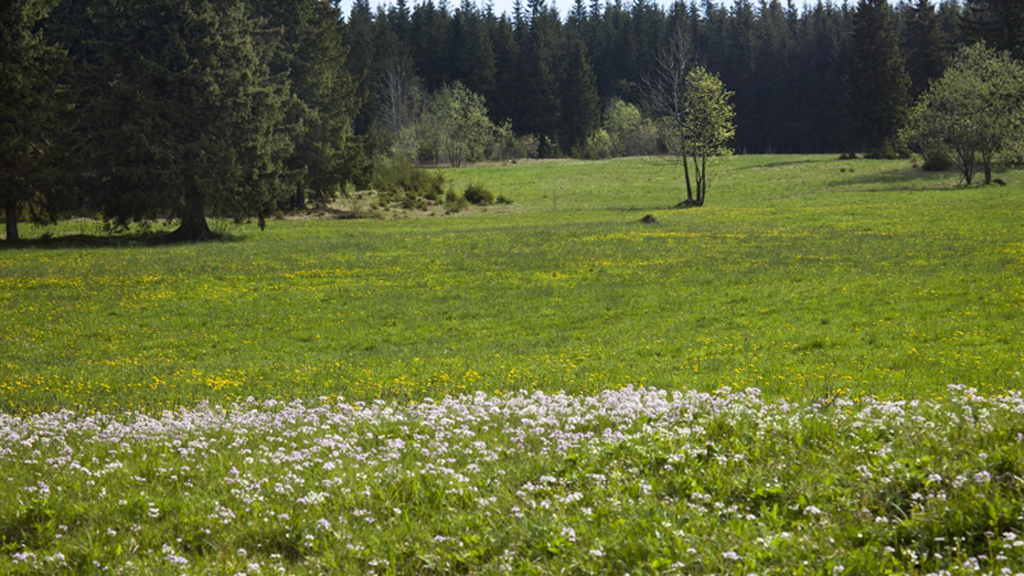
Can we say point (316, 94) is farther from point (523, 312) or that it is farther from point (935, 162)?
point (935, 162)

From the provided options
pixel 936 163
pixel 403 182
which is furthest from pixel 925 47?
pixel 403 182

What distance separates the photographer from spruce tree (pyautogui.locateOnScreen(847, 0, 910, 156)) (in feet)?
293

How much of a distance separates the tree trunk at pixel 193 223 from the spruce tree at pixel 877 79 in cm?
7786

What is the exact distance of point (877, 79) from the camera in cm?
9075

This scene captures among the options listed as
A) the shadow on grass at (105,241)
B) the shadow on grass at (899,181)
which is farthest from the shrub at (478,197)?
the shadow on grass at (899,181)

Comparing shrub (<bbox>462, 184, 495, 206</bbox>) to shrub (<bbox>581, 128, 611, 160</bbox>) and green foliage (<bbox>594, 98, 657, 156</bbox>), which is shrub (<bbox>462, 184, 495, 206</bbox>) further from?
green foliage (<bbox>594, 98, 657, 156</bbox>)

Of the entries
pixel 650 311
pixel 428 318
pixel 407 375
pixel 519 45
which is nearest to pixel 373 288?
pixel 428 318

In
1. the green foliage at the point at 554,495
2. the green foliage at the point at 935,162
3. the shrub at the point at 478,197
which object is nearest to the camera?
the green foliage at the point at 554,495

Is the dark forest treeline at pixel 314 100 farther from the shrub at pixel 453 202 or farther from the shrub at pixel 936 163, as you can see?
the shrub at pixel 453 202

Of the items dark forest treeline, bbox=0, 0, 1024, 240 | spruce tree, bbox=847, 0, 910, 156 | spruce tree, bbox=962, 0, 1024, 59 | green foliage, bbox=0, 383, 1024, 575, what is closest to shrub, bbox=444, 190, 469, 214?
dark forest treeline, bbox=0, 0, 1024, 240

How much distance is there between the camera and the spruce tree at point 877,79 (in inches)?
3514

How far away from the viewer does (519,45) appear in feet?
456

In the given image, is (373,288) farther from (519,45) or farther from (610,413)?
(519,45)

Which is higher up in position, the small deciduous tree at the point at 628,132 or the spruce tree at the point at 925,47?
the spruce tree at the point at 925,47
